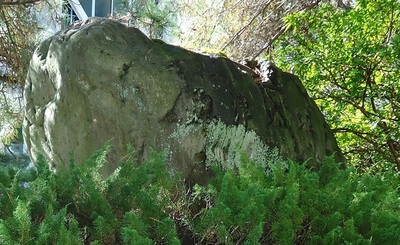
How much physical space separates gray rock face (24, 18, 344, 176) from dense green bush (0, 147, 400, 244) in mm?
678

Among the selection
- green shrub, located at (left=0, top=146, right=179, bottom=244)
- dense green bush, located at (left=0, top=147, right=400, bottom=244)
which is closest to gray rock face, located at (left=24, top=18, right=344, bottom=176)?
dense green bush, located at (left=0, top=147, right=400, bottom=244)

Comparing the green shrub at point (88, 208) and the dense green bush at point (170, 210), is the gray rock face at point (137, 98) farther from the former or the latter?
the green shrub at point (88, 208)

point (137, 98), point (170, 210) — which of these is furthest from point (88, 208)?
point (137, 98)

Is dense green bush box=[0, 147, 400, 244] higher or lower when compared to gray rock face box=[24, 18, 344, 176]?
lower

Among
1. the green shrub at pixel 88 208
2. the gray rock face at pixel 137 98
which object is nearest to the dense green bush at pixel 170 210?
the green shrub at pixel 88 208

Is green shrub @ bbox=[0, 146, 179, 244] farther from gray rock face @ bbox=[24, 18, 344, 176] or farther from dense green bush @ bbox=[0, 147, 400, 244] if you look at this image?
gray rock face @ bbox=[24, 18, 344, 176]

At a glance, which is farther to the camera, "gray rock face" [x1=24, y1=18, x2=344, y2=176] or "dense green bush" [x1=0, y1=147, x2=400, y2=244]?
"gray rock face" [x1=24, y1=18, x2=344, y2=176]

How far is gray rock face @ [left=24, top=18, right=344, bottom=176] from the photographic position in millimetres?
3223

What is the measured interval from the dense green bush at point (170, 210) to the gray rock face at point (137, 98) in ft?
2.22

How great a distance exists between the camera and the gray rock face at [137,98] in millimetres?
3223

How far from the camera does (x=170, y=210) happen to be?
2.46 meters

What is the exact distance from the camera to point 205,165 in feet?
10.7

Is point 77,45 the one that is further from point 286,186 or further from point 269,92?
point 286,186

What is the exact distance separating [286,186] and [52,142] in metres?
1.62
